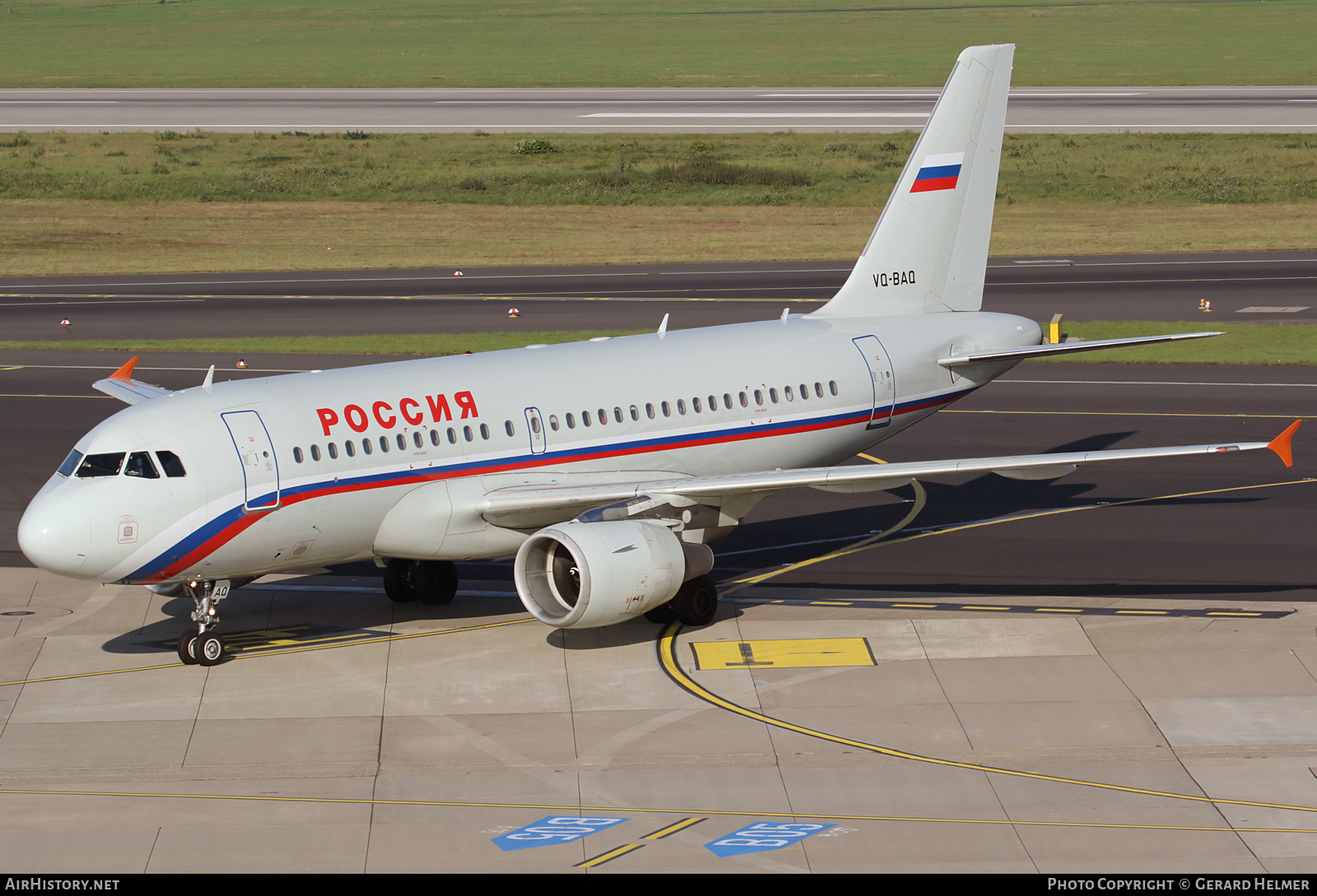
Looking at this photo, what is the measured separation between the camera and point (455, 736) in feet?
74.9

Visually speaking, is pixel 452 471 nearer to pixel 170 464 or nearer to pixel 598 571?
pixel 598 571

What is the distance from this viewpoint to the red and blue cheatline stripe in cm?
2466

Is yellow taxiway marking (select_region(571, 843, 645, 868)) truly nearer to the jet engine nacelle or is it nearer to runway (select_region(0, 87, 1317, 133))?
the jet engine nacelle

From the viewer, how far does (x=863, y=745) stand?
22281 millimetres

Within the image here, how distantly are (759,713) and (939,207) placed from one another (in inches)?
572

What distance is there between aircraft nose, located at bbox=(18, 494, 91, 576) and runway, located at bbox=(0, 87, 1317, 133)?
8674 cm

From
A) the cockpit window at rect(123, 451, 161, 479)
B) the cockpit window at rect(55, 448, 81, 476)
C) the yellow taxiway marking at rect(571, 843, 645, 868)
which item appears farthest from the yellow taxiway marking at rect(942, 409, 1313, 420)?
the yellow taxiway marking at rect(571, 843, 645, 868)

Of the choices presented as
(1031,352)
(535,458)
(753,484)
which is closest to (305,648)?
(535,458)

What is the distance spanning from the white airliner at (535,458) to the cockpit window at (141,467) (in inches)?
2.1

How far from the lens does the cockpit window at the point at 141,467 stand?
963 inches

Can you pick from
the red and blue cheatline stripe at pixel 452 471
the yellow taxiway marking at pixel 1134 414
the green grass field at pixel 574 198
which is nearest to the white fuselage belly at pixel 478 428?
the red and blue cheatline stripe at pixel 452 471

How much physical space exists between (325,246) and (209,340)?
23.3 meters

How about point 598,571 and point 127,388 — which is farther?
point 127,388
